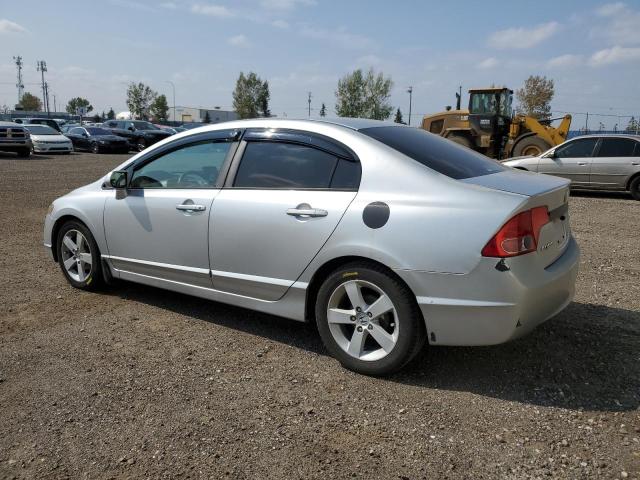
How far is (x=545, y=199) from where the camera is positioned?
3.25 meters

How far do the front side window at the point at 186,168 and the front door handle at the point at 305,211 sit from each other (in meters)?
0.84

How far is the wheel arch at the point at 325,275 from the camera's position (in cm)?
327

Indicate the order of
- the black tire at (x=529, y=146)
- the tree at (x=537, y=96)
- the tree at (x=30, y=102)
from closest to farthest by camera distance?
the black tire at (x=529, y=146)
the tree at (x=537, y=96)
the tree at (x=30, y=102)

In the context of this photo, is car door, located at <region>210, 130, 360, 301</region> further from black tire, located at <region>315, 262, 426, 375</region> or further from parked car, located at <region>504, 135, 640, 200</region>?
parked car, located at <region>504, 135, 640, 200</region>

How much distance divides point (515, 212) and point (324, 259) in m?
1.16

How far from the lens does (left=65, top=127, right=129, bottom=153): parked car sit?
2767cm

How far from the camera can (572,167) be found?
41.6ft

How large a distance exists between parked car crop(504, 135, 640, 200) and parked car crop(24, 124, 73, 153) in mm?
20825

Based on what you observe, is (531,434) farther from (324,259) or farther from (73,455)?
(73,455)

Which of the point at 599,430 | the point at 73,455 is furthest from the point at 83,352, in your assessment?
the point at 599,430

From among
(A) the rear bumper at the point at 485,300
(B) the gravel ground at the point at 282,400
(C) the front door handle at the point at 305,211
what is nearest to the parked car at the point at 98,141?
(B) the gravel ground at the point at 282,400

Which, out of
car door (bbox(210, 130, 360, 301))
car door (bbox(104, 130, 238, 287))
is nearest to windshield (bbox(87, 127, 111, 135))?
car door (bbox(104, 130, 238, 287))

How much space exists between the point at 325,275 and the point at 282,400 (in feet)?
2.74

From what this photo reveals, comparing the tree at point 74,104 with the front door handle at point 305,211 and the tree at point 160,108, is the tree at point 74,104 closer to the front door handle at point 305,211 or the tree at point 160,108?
the tree at point 160,108
